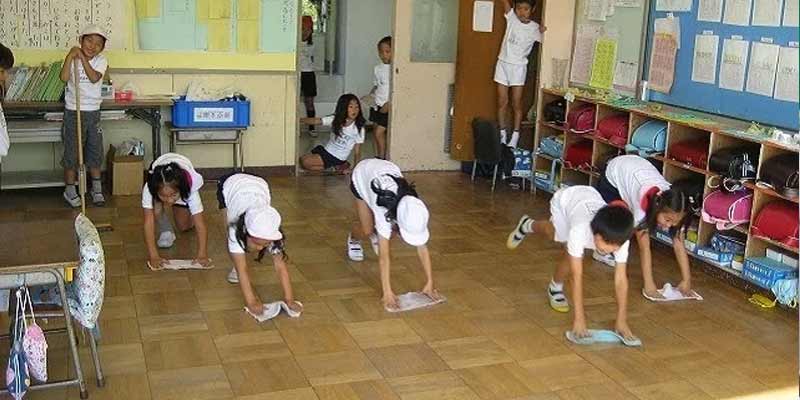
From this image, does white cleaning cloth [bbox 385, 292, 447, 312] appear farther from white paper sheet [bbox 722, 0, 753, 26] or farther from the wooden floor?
white paper sheet [bbox 722, 0, 753, 26]

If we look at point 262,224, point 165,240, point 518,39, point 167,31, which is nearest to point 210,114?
point 167,31

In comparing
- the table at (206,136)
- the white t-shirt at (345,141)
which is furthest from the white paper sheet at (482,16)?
the table at (206,136)

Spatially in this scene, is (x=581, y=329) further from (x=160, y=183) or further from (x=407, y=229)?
(x=160, y=183)

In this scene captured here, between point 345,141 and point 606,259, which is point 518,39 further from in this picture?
point 606,259

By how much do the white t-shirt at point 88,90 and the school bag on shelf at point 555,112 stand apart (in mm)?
3374

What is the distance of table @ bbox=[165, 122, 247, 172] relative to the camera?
7.00 m

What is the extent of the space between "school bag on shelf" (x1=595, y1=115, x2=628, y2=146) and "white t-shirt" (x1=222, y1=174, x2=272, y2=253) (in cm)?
272

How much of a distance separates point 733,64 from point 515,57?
2.22m

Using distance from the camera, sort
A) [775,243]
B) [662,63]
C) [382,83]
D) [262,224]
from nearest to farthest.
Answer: [262,224] → [775,243] → [662,63] → [382,83]

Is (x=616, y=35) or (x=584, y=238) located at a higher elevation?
(x=616, y=35)

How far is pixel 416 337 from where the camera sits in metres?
4.12

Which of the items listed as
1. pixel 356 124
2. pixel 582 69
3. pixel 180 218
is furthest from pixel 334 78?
pixel 180 218

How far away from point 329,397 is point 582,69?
4293 mm

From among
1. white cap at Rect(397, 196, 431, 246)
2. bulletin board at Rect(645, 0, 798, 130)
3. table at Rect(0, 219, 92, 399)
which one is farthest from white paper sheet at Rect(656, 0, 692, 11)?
table at Rect(0, 219, 92, 399)
